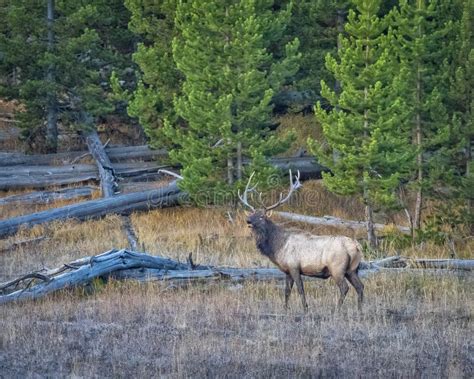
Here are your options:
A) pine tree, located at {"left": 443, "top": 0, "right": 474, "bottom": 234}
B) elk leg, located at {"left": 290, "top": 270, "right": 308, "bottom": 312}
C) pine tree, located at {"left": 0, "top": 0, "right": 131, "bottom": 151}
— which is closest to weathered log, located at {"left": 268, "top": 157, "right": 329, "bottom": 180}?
pine tree, located at {"left": 0, "top": 0, "right": 131, "bottom": 151}

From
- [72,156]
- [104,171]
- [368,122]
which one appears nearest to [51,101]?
[72,156]

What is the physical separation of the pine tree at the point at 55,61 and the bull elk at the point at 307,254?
12.4 metres

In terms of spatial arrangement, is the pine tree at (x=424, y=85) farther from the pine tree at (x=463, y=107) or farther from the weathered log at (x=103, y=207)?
the weathered log at (x=103, y=207)

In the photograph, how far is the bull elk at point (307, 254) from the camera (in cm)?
1235

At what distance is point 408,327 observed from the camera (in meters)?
11.2

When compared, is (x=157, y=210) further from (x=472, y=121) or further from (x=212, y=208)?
(x=472, y=121)

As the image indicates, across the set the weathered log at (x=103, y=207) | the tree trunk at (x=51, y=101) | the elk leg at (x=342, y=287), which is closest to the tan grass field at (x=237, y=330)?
the elk leg at (x=342, y=287)

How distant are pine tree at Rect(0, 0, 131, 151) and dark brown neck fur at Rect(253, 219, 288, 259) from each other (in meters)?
12.3

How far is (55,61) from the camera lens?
79.4 ft

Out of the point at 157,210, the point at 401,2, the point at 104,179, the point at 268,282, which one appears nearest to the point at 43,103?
the point at 104,179

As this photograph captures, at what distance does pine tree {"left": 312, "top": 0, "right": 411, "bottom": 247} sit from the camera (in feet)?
57.9

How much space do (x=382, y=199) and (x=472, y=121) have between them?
275 cm

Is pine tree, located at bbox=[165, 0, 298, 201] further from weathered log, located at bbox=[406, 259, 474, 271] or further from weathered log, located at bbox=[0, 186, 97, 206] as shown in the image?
weathered log, located at bbox=[406, 259, 474, 271]

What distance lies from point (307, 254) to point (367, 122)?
241 inches
